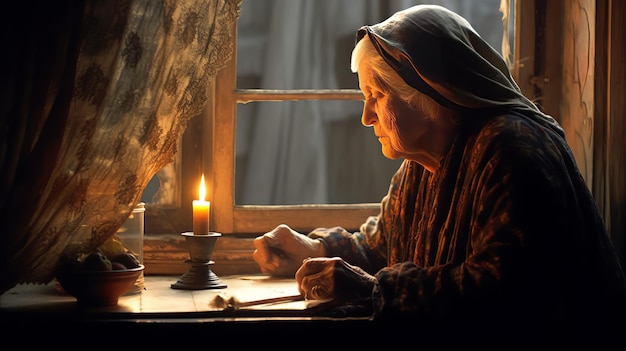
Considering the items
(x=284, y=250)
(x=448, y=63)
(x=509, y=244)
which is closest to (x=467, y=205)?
(x=509, y=244)

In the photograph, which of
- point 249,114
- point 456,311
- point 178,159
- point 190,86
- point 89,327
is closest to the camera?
point 456,311

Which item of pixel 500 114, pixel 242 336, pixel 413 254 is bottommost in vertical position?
pixel 242 336

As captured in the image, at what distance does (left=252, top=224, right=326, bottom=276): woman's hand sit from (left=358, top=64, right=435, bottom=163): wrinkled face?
38 centimetres

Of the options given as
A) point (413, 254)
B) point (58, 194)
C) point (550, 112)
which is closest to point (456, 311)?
point (413, 254)

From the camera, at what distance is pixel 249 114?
2930 millimetres

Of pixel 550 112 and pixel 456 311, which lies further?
pixel 550 112

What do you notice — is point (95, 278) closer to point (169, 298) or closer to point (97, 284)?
point (97, 284)

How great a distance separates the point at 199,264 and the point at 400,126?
0.62 m

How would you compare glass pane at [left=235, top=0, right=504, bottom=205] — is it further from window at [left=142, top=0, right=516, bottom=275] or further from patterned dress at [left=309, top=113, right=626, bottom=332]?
patterned dress at [left=309, top=113, right=626, bottom=332]

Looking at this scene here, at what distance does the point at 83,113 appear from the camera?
1.82 m

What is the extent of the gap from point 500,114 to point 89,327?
103 centimetres

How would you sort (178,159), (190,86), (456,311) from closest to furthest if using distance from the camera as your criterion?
(456,311), (190,86), (178,159)

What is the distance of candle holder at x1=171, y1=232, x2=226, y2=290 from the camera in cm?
212

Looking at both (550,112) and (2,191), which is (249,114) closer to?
(550,112)
